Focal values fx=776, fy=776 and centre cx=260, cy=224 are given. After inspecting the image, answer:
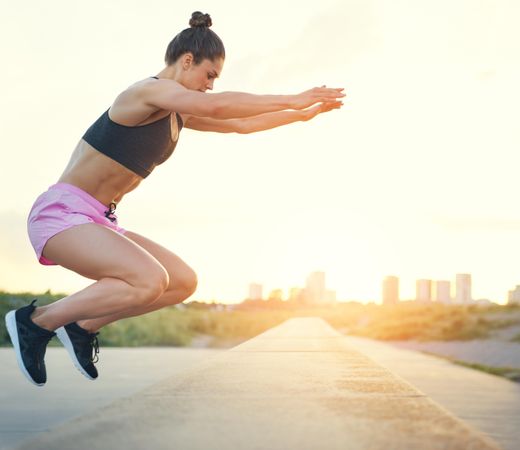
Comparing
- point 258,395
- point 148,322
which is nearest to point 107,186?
point 258,395

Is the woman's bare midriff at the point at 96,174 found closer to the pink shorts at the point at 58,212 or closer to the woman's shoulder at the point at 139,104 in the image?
the pink shorts at the point at 58,212

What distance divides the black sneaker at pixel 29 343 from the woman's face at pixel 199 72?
1217mm

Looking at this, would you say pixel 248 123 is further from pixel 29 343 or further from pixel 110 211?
pixel 29 343

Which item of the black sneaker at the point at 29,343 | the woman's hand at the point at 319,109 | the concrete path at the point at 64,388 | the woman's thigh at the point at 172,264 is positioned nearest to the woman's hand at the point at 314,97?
the woman's hand at the point at 319,109

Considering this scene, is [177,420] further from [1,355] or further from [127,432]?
[1,355]

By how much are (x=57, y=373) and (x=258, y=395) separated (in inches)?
316

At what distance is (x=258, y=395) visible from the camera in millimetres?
2887

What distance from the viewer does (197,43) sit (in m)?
3.10

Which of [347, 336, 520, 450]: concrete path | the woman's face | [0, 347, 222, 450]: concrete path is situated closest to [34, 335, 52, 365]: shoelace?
[0, 347, 222, 450]: concrete path

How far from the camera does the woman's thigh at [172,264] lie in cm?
361

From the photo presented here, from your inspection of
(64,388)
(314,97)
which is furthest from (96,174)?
(64,388)

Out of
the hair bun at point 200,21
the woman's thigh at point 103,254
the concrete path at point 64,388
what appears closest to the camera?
the woman's thigh at point 103,254

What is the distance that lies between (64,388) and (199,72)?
6.26m

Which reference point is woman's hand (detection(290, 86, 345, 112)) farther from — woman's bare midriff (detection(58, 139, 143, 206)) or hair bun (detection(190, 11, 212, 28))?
woman's bare midriff (detection(58, 139, 143, 206))
